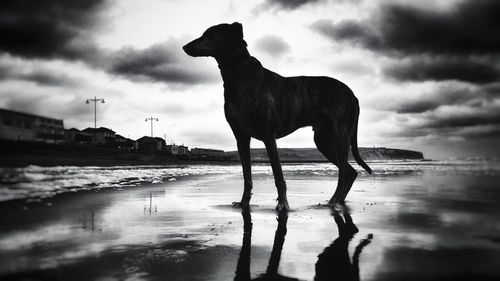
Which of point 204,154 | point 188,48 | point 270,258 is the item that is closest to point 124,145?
point 204,154

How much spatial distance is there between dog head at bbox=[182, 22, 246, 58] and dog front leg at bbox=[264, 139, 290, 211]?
151cm

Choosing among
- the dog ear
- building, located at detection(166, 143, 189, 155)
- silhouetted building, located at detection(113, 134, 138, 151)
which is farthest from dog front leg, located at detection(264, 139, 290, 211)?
building, located at detection(166, 143, 189, 155)

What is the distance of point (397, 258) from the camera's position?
8.03 feet

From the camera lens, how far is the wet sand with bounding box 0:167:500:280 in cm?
213

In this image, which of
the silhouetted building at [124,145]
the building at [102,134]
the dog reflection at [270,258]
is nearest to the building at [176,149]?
the building at [102,134]

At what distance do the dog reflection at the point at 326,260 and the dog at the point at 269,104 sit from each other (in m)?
1.66

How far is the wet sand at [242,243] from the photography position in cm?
213

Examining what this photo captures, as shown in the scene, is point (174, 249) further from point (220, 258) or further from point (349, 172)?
point (349, 172)

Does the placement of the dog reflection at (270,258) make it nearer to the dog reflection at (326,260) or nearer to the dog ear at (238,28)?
the dog reflection at (326,260)

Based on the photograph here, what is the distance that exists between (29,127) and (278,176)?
3.08m

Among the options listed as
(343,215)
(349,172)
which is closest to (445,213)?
(343,215)

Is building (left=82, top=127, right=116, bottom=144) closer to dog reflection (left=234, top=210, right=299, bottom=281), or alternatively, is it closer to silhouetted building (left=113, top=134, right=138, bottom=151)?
silhouetted building (left=113, top=134, right=138, bottom=151)

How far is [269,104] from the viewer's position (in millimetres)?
5387

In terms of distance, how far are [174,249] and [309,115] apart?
3919mm
